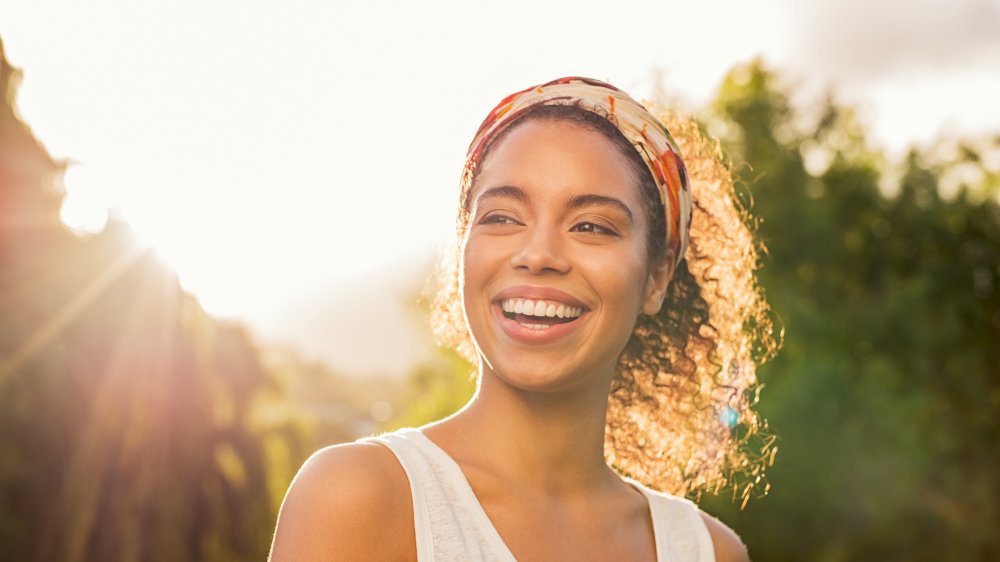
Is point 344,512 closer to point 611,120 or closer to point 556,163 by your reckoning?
point 556,163

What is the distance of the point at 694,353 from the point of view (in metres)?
3.46

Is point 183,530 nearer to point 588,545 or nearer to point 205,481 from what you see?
point 205,481

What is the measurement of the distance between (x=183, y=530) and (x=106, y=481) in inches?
54.6

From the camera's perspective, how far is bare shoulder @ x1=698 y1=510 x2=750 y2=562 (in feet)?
9.76

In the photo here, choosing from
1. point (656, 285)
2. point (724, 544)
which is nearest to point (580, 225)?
point (656, 285)

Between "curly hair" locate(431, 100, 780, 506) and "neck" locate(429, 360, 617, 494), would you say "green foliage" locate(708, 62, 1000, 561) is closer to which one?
"curly hair" locate(431, 100, 780, 506)

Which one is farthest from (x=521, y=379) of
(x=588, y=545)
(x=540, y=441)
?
(x=588, y=545)

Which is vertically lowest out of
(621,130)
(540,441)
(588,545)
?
(588,545)

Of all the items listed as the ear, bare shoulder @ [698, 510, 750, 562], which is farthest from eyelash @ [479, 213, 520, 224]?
bare shoulder @ [698, 510, 750, 562]

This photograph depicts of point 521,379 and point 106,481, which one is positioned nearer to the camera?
point 521,379

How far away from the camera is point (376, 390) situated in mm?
168500

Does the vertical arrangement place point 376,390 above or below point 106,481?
above

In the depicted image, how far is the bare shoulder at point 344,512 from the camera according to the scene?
2152 millimetres

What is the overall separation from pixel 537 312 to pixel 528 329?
0.04 meters
